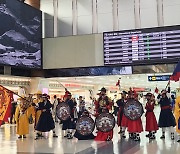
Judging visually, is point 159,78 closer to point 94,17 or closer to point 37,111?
point 94,17

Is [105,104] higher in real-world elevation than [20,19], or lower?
lower

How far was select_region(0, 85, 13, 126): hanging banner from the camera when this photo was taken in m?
8.05

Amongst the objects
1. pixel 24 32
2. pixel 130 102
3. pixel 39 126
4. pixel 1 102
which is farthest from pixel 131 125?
pixel 24 32

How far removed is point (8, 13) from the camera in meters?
11.5

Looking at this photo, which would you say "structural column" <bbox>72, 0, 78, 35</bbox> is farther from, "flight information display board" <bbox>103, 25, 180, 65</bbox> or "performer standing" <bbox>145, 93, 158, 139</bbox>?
"performer standing" <bbox>145, 93, 158, 139</bbox>

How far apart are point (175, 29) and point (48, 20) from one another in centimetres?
540

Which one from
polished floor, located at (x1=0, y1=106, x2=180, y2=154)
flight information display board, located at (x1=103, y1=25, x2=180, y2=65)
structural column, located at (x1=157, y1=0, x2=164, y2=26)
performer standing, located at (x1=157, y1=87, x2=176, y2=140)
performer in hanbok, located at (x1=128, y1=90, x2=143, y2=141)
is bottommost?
polished floor, located at (x1=0, y1=106, x2=180, y2=154)

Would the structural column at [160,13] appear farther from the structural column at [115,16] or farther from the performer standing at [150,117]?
the performer standing at [150,117]

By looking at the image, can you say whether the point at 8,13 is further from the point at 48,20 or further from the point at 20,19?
the point at 48,20

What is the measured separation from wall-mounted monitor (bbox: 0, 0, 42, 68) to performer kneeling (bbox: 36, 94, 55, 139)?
1794mm

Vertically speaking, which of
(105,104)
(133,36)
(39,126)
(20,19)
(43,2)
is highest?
(43,2)

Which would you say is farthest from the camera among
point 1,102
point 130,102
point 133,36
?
point 133,36

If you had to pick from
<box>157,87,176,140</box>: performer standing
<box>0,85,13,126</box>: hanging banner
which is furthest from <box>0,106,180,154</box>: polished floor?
<box>0,85,13,126</box>: hanging banner

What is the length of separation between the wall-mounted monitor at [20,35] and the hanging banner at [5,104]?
9.89 ft
